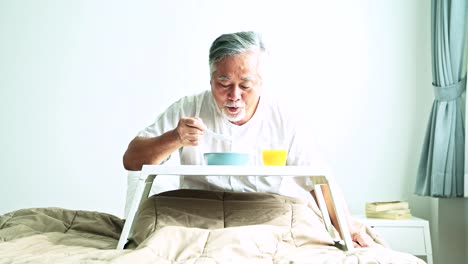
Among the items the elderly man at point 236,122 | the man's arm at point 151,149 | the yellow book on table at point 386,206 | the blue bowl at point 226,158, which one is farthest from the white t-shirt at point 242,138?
the yellow book on table at point 386,206

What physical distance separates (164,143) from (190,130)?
155 millimetres

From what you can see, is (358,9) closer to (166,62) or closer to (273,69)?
(273,69)

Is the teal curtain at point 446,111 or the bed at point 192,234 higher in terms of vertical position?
the teal curtain at point 446,111

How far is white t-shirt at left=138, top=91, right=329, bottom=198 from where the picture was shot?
7.14ft

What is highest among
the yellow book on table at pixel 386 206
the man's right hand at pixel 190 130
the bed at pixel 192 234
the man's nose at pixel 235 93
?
the man's nose at pixel 235 93

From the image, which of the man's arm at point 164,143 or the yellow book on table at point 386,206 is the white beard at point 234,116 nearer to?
the man's arm at point 164,143

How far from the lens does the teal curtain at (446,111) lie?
308 centimetres

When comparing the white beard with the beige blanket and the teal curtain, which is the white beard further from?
the teal curtain

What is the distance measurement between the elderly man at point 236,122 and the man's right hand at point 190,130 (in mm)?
165

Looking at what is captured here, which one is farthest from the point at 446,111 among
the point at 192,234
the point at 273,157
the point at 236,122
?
the point at 192,234

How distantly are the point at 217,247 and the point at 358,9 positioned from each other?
101 inches

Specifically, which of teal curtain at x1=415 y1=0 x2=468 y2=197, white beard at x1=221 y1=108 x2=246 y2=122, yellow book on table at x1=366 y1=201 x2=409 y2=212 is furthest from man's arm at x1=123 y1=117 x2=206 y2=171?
teal curtain at x1=415 y1=0 x2=468 y2=197

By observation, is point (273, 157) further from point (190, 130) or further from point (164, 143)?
point (164, 143)

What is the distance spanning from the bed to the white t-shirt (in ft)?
0.81
